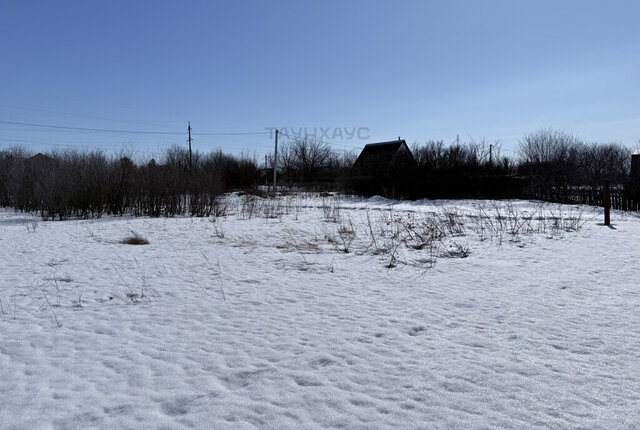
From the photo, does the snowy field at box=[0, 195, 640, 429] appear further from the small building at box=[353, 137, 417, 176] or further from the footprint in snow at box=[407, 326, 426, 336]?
the small building at box=[353, 137, 417, 176]

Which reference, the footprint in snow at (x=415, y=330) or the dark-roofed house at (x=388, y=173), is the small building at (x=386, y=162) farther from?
the footprint in snow at (x=415, y=330)

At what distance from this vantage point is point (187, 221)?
1286 centimetres

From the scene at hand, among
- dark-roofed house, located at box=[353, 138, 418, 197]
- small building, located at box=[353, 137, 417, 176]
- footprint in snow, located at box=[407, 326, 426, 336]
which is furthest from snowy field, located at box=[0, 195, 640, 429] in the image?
small building, located at box=[353, 137, 417, 176]

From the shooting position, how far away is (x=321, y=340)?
337cm

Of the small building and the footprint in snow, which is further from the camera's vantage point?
the small building

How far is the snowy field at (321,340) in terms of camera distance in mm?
2270

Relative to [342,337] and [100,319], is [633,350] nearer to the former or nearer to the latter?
[342,337]

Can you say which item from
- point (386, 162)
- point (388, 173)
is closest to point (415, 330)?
point (388, 173)

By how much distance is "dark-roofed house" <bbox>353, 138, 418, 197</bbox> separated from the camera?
25.3m

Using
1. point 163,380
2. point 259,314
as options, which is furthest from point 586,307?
point 163,380

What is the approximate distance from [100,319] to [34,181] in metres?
15.4

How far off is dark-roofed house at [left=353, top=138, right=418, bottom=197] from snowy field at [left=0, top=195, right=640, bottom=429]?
60.0ft

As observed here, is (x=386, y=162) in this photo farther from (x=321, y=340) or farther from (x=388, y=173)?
(x=321, y=340)

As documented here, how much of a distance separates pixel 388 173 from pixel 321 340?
75.7ft
